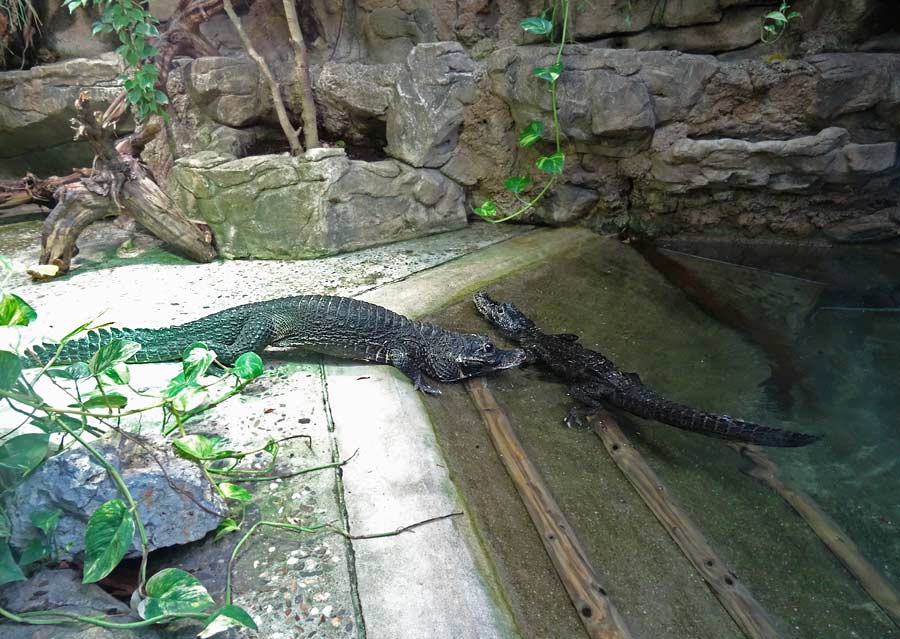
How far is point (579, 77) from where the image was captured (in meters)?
4.96

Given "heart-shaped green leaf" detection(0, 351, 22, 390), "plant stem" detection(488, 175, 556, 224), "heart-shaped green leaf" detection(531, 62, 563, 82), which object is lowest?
"plant stem" detection(488, 175, 556, 224)

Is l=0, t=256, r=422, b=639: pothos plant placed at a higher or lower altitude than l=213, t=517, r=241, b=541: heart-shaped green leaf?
higher

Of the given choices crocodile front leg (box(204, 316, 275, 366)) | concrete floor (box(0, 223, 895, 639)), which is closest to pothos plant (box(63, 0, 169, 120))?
concrete floor (box(0, 223, 895, 639))

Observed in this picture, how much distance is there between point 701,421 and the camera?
293cm

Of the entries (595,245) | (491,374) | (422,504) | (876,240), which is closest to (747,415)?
(491,374)

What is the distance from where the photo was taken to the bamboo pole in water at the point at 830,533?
85.8 inches

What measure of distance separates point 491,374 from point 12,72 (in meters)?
6.35

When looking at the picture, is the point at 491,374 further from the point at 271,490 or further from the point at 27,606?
the point at 27,606

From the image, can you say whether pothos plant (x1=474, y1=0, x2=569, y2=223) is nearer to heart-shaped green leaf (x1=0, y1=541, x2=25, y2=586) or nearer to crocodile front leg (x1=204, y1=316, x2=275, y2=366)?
crocodile front leg (x1=204, y1=316, x2=275, y2=366)

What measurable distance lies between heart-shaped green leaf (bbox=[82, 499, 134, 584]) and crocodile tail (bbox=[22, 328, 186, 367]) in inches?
66.0

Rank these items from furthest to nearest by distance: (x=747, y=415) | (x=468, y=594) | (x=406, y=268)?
(x=406, y=268) → (x=747, y=415) → (x=468, y=594)

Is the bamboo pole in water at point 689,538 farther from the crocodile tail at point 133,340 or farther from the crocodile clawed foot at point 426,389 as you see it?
the crocodile tail at point 133,340

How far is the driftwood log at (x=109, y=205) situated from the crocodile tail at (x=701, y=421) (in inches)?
146

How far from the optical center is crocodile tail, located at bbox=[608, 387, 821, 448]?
9.14 feet
